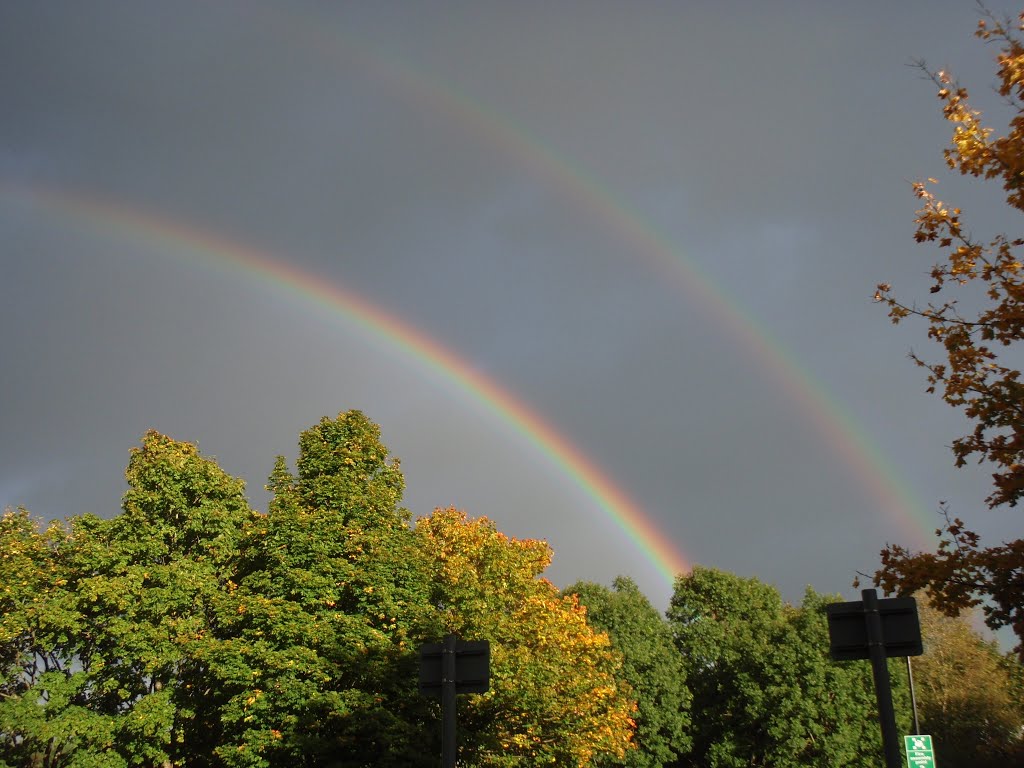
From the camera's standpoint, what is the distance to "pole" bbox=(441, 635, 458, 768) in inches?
401

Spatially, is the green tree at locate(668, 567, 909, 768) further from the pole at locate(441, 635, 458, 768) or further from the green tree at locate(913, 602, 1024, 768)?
the pole at locate(441, 635, 458, 768)

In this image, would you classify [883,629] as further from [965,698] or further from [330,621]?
[965,698]

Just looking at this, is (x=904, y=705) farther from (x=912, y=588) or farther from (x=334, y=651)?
(x=912, y=588)

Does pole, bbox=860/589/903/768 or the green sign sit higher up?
pole, bbox=860/589/903/768

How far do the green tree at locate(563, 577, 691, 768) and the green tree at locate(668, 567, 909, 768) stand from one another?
8.21 feet

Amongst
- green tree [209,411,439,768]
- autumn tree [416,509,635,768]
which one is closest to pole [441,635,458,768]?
green tree [209,411,439,768]

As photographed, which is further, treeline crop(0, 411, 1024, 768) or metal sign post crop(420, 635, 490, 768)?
treeline crop(0, 411, 1024, 768)

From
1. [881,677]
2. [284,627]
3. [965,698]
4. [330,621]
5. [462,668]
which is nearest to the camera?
[881,677]

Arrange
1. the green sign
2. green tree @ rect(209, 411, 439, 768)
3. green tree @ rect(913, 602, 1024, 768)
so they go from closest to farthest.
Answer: green tree @ rect(209, 411, 439, 768) < the green sign < green tree @ rect(913, 602, 1024, 768)

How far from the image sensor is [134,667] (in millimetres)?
31312

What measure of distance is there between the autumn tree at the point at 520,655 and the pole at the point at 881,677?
2057 centimetres

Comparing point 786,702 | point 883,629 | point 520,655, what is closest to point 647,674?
point 786,702

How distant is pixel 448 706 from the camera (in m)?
10.2

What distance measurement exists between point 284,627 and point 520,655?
856 cm
